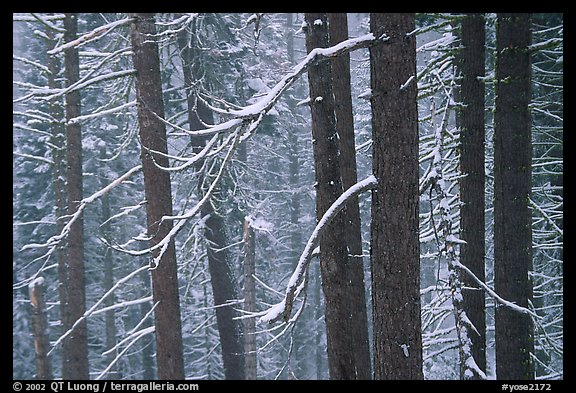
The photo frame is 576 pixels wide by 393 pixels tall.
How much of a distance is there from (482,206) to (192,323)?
1805 cm

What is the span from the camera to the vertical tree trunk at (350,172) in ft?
28.2

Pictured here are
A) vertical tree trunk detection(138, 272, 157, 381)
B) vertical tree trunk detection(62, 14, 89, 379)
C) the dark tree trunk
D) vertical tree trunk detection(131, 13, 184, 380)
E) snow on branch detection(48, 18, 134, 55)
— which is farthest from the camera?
vertical tree trunk detection(138, 272, 157, 381)

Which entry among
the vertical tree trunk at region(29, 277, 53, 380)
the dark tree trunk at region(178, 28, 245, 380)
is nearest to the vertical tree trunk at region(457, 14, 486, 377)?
the dark tree trunk at region(178, 28, 245, 380)

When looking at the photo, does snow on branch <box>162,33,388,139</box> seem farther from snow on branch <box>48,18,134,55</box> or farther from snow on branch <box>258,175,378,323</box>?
snow on branch <box>48,18,134,55</box>

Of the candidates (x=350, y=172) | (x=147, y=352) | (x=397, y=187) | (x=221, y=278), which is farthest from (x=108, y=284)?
(x=397, y=187)

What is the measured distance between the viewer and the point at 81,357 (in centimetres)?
1138

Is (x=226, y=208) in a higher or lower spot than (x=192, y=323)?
higher

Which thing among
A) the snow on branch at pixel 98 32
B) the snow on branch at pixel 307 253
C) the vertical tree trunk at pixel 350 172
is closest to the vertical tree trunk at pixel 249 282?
the vertical tree trunk at pixel 350 172

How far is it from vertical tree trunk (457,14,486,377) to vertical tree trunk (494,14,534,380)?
895mm

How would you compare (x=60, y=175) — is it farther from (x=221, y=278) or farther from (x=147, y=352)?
(x=147, y=352)

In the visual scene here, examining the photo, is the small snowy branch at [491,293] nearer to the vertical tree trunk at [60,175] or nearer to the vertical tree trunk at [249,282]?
the vertical tree trunk at [249,282]

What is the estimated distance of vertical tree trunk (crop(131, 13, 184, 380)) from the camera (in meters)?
8.08

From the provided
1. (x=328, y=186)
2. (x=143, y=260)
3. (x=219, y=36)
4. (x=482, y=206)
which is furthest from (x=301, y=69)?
(x=143, y=260)

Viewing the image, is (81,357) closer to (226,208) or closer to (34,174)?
(226,208)
